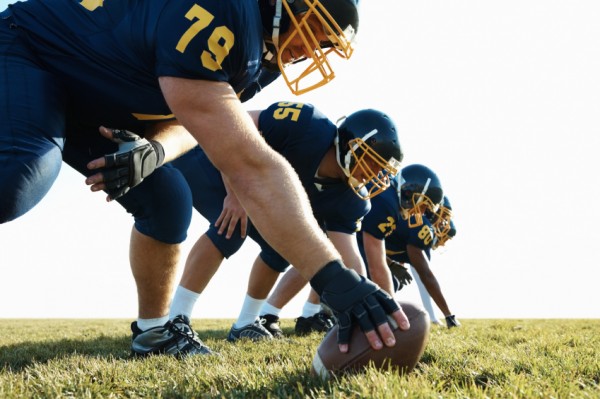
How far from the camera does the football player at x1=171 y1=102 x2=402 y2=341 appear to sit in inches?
161

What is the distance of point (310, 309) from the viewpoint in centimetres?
592

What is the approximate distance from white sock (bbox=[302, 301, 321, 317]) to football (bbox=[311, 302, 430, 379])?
3.95 m

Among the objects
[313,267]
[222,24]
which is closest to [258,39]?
[222,24]

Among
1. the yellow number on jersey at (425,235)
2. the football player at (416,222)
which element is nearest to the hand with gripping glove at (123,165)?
the football player at (416,222)

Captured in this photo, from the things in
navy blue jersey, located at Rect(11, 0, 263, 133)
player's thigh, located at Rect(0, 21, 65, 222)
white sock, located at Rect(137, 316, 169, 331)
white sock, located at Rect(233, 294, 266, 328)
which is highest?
navy blue jersey, located at Rect(11, 0, 263, 133)

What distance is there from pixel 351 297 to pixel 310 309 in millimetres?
4246

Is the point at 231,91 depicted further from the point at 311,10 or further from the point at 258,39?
the point at 311,10

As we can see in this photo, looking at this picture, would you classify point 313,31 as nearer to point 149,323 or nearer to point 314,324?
point 149,323

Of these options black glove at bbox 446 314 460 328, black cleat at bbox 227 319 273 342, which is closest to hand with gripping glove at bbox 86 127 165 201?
black cleat at bbox 227 319 273 342

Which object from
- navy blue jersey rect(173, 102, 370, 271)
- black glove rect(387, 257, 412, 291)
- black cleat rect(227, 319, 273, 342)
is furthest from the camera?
black glove rect(387, 257, 412, 291)

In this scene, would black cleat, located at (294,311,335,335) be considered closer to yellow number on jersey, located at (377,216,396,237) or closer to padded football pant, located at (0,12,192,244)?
yellow number on jersey, located at (377,216,396,237)

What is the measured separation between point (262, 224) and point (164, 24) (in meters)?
0.89

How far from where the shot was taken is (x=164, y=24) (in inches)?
79.6

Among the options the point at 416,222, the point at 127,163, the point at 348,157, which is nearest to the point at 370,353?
the point at 127,163
